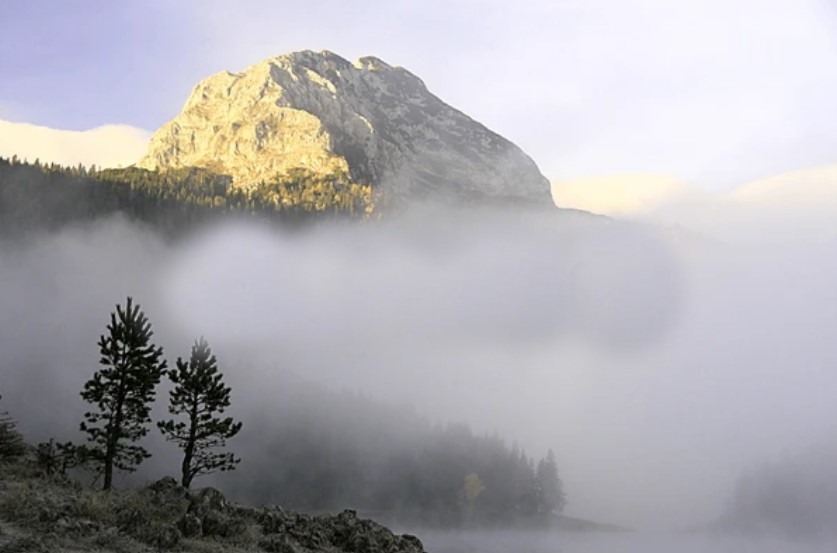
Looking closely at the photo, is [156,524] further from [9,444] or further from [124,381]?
[124,381]

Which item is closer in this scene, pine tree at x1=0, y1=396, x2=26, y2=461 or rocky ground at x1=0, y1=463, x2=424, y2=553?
rocky ground at x1=0, y1=463, x2=424, y2=553

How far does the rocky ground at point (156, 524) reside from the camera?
28.3 m

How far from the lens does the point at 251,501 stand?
602ft

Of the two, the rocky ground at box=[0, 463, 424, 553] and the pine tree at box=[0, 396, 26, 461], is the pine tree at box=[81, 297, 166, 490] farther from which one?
the rocky ground at box=[0, 463, 424, 553]

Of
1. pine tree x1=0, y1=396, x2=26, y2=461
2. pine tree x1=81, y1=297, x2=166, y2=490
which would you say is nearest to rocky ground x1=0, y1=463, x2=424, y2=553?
pine tree x1=0, y1=396, x2=26, y2=461

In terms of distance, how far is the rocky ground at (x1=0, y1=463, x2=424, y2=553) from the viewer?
93.0ft

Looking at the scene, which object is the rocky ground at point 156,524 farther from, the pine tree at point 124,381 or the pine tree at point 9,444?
the pine tree at point 124,381

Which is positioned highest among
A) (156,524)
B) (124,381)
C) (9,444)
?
(124,381)

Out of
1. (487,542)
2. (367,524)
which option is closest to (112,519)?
(367,524)

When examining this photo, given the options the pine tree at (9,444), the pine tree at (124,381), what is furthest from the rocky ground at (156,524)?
the pine tree at (124,381)

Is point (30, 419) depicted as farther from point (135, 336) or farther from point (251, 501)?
point (135, 336)

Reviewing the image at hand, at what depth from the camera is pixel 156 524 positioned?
3209 centimetres

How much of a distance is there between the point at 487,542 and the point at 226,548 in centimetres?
14229

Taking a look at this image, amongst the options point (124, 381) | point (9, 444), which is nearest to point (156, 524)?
point (9, 444)
